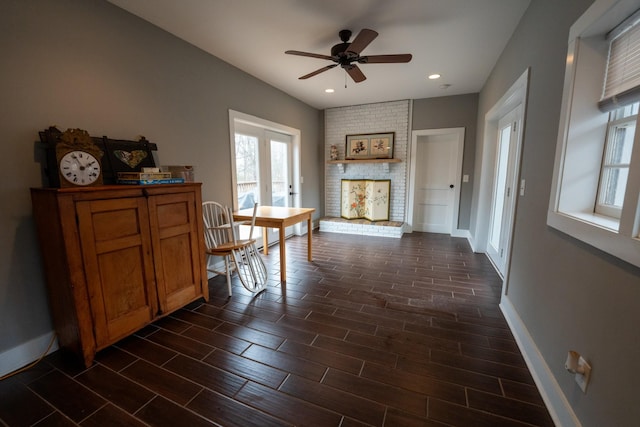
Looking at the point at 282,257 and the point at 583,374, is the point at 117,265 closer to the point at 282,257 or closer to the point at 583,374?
the point at 282,257

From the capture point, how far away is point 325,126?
18.9 ft

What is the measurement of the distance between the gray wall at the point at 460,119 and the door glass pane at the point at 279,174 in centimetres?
255

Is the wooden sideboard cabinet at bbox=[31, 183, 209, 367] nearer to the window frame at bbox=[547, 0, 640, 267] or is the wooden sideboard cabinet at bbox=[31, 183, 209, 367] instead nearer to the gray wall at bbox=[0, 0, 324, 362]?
the gray wall at bbox=[0, 0, 324, 362]

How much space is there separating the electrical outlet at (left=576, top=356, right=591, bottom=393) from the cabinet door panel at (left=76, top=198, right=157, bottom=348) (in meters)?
2.65

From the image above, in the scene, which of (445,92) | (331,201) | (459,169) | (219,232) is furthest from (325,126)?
(219,232)

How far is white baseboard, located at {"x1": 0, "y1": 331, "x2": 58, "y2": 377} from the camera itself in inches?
65.9

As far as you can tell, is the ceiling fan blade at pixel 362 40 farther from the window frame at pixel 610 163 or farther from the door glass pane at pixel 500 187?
the door glass pane at pixel 500 187

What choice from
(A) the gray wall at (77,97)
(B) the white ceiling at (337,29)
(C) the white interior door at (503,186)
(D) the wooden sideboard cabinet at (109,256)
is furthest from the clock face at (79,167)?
(C) the white interior door at (503,186)

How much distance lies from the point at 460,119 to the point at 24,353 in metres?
6.03

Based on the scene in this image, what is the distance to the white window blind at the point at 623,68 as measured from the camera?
3.71ft

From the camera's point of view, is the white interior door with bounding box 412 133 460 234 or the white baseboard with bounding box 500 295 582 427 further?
the white interior door with bounding box 412 133 460 234

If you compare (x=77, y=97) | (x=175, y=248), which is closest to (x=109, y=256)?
(x=175, y=248)

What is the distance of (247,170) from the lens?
12.9 ft

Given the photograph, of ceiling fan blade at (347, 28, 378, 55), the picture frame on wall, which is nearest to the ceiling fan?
ceiling fan blade at (347, 28, 378, 55)
